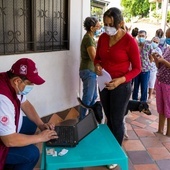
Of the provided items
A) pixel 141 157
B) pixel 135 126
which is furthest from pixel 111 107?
pixel 135 126

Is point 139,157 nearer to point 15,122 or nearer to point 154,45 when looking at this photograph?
point 15,122

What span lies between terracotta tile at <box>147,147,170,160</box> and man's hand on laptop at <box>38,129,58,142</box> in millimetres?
1356

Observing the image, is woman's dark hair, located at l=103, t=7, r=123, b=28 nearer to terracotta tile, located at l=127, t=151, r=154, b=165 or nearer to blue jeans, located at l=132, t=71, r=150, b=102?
terracotta tile, located at l=127, t=151, r=154, b=165

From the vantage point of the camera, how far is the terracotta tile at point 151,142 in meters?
2.89

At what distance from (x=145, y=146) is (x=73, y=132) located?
4.57 ft

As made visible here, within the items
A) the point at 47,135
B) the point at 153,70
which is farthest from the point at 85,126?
the point at 153,70

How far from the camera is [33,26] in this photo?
3.05 metres

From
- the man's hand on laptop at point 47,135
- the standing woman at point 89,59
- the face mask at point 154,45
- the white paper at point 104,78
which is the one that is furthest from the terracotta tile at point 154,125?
the man's hand on laptop at point 47,135

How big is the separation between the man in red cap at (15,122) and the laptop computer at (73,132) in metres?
0.04

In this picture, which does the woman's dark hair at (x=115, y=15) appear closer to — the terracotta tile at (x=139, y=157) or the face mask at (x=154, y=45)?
the terracotta tile at (x=139, y=157)

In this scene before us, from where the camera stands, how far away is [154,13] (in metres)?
17.7

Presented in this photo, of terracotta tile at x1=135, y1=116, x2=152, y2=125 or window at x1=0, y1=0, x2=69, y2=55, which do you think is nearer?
window at x1=0, y1=0, x2=69, y2=55

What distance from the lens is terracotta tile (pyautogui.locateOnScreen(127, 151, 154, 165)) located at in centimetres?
252

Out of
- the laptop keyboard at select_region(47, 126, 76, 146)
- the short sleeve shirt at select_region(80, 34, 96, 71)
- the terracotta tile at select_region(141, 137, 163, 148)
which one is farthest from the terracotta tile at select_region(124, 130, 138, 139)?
the laptop keyboard at select_region(47, 126, 76, 146)
